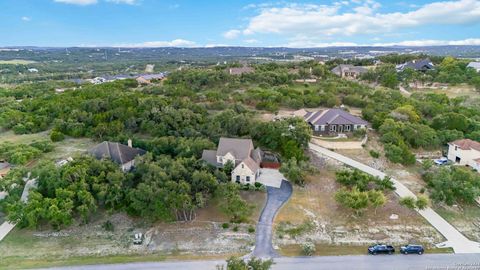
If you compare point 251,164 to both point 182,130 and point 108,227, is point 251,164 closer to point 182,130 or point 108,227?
point 182,130

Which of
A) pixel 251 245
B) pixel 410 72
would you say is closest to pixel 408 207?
pixel 251 245

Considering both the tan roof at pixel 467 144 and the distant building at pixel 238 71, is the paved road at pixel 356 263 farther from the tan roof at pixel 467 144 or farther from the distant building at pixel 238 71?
the distant building at pixel 238 71

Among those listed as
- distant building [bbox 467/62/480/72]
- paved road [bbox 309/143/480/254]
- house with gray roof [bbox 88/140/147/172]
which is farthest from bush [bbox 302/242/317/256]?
distant building [bbox 467/62/480/72]

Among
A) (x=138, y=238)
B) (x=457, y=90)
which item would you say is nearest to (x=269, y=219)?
(x=138, y=238)

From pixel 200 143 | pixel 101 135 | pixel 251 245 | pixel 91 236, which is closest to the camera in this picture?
pixel 251 245

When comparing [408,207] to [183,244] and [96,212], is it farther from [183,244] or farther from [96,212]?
[96,212]

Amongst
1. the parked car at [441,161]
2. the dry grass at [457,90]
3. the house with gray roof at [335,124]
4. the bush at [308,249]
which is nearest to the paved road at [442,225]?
the house with gray roof at [335,124]

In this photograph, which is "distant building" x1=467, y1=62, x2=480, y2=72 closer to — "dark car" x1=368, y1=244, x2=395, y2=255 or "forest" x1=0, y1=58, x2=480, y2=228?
"forest" x1=0, y1=58, x2=480, y2=228
